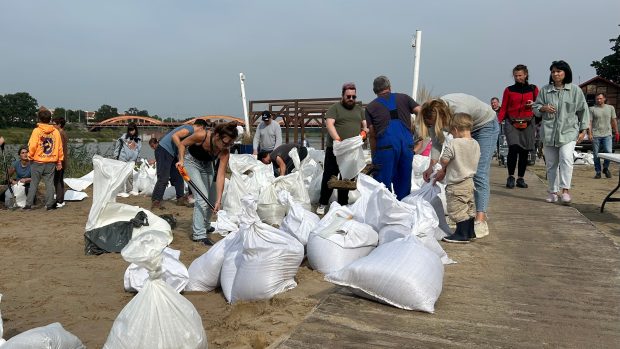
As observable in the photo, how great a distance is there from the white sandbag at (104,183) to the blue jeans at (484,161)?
2905 millimetres

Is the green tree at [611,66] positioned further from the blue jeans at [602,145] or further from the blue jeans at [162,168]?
the blue jeans at [162,168]

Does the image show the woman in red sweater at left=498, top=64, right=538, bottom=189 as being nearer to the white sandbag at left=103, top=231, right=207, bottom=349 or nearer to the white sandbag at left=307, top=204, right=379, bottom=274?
the white sandbag at left=307, top=204, right=379, bottom=274

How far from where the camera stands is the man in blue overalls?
4.59m

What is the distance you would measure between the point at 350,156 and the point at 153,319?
3.23m

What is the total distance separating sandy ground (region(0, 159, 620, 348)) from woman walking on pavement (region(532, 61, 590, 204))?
56cm

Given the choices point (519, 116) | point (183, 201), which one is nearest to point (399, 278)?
point (183, 201)

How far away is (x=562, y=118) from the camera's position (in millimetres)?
5387

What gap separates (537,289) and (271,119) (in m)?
5.72

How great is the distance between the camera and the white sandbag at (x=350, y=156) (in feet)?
16.2

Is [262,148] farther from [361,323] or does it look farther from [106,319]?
[361,323]

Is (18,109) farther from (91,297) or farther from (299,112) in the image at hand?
(91,297)

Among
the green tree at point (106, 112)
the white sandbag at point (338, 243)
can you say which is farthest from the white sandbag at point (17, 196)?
the green tree at point (106, 112)

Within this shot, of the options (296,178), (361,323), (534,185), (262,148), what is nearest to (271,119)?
(262,148)

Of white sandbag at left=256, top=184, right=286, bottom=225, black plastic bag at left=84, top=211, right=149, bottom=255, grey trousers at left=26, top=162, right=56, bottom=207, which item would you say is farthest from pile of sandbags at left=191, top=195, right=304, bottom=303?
grey trousers at left=26, top=162, right=56, bottom=207
